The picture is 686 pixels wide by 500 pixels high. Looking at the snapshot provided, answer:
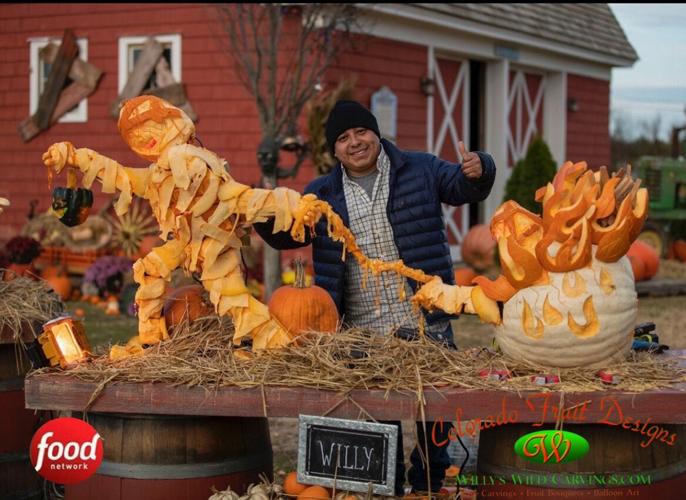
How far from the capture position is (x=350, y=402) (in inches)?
132

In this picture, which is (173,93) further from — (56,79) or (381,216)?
(381,216)

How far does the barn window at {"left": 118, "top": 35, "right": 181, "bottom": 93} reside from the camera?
12625 mm

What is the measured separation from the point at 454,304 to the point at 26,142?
11555 mm

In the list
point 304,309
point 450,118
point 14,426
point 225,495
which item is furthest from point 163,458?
point 450,118

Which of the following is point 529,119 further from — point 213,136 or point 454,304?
point 454,304

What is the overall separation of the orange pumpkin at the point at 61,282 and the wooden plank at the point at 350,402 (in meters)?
8.43

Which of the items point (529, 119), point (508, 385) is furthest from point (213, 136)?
point (508, 385)

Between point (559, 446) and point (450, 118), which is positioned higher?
point (450, 118)

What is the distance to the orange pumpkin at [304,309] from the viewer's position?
12.2 ft

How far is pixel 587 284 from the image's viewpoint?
3316 millimetres

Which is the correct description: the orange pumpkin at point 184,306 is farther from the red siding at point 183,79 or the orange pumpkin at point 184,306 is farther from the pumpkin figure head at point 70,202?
the red siding at point 183,79

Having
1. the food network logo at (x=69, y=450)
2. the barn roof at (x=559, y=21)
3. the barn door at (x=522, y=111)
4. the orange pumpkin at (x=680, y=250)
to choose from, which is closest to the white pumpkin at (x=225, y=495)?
the food network logo at (x=69, y=450)

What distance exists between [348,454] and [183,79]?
32.1ft

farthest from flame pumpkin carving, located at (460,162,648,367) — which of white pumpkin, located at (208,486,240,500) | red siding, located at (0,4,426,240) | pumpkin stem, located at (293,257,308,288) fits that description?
red siding, located at (0,4,426,240)
